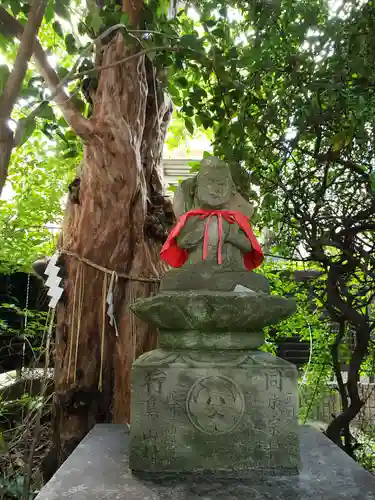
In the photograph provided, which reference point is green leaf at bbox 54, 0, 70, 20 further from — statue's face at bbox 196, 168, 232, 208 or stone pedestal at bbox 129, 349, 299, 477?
stone pedestal at bbox 129, 349, 299, 477

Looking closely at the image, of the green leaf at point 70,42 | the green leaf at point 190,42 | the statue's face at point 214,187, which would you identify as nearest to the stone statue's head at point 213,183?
the statue's face at point 214,187

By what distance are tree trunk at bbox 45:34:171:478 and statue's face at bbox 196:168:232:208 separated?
3.59 feet

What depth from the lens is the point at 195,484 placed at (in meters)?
2.24

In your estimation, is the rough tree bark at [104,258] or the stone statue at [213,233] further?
the rough tree bark at [104,258]

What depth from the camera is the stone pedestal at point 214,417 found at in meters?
2.40

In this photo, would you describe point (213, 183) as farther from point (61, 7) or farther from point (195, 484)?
point (195, 484)

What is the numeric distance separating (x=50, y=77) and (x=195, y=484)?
8.45ft

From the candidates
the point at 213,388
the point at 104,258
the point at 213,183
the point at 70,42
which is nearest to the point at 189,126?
Answer: the point at 213,183

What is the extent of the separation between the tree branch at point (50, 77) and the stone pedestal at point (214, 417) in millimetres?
1499

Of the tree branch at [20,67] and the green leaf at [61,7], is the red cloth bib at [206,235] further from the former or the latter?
the tree branch at [20,67]

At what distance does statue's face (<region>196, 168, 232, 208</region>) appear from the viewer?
2801mm

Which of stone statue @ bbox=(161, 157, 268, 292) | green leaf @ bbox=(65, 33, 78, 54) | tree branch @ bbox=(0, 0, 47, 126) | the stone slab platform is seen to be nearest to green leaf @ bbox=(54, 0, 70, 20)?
green leaf @ bbox=(65, 33, 78, 54)

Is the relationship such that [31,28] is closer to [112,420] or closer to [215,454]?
[215,454]

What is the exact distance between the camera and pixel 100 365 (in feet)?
11.6
